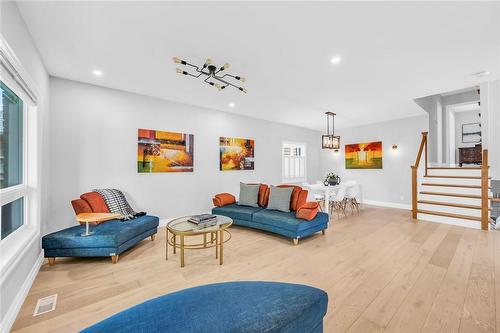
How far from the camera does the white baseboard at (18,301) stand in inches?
66.2

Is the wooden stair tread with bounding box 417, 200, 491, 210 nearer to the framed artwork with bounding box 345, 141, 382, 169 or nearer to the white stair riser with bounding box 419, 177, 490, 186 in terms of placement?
the white stair riser with bounding box 419, 177, 490, 186

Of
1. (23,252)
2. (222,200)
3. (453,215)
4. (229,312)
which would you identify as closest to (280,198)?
(222,200)

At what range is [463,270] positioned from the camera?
256 centimetres

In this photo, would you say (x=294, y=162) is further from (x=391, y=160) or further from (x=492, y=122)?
(x=492, y=122)

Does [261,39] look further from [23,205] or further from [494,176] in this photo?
[494,176]

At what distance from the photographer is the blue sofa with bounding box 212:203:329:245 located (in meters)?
3.46

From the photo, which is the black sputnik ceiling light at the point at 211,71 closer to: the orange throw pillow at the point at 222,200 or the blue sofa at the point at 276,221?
the blue sofa at the point at 276,221

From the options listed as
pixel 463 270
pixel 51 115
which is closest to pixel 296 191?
pixel 463 270

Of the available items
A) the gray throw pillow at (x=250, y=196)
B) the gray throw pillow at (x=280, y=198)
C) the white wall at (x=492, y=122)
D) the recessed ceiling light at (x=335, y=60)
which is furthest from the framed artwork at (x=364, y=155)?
the recessed ceiling light at (x=335, y=60)

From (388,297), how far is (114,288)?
8.86 ft

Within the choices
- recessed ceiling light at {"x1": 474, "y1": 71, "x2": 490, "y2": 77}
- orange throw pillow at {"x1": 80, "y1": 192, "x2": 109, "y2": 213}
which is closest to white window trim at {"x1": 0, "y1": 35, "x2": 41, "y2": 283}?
orange throw pillow at {"x1": 80, "y1": 192, "x2": 109, "y2": 213}

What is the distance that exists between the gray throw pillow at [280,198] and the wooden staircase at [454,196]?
321cm

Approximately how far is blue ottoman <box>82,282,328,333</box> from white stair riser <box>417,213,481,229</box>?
201 inches

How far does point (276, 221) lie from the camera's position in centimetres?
369
